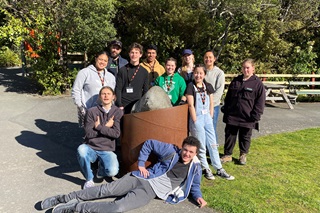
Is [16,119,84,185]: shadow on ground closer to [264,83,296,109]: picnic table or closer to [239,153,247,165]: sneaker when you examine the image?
[239,153,247,165]: sneaker

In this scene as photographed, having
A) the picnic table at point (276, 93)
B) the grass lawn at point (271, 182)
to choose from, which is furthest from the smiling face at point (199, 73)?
the picnic table at point (276, 93)

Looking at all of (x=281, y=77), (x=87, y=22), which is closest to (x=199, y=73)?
(x=87, y=22)

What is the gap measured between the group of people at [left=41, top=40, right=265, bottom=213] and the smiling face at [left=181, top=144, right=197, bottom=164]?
0.04 feet

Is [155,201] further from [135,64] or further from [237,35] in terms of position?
[237,35]

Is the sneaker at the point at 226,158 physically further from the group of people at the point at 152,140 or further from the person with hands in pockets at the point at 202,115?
the person with hands in pockets at the point at 202,115

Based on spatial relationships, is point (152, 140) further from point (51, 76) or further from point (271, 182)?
point (51, 76)

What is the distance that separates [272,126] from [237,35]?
5336 mm

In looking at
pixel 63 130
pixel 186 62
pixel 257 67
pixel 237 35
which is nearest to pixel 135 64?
pixel 186 62

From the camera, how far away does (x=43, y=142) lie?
5.91 meters

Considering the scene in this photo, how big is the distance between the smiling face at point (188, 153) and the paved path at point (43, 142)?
540 millimetres

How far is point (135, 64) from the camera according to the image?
14.9 feet

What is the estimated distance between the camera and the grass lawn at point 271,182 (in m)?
3.75

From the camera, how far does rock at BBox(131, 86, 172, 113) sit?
404 centimetres

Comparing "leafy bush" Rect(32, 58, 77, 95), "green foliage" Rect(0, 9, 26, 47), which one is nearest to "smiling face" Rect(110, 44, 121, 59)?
"leafy bush" Rect(32, 58, 77, 95)
